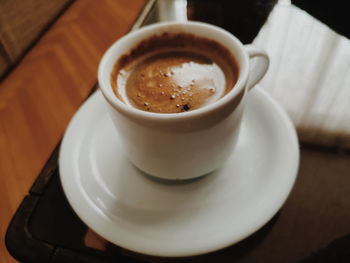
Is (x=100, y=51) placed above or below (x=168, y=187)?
below

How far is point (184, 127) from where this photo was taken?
1.29 ft

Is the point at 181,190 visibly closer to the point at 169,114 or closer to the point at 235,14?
the point at 169,114

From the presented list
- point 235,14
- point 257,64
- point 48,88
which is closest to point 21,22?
point 48,88

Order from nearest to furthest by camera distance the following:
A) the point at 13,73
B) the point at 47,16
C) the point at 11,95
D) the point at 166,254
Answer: the point at 166,254 < the point at 11,95 < the point at 13,73 < the point at 47,16

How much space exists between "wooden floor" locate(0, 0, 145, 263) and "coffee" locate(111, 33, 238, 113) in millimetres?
382

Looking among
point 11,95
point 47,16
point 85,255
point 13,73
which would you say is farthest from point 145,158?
point 47,16

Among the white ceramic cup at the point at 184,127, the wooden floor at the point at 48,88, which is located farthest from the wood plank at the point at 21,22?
the white ceramic cup at the point at 184,127

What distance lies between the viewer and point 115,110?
16.3 inches

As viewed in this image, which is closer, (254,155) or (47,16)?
(254,155)

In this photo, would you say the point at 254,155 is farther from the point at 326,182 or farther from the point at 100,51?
the point at 100,51

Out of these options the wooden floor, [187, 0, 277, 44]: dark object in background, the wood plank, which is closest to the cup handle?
[187, 0, 277, 44]: dark object in background

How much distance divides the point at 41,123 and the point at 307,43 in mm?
716

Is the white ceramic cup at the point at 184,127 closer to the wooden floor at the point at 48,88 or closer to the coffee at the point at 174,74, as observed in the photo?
the coffee at the point at 174,74

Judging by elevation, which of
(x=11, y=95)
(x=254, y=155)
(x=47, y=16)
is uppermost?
(x=254, y=155)
